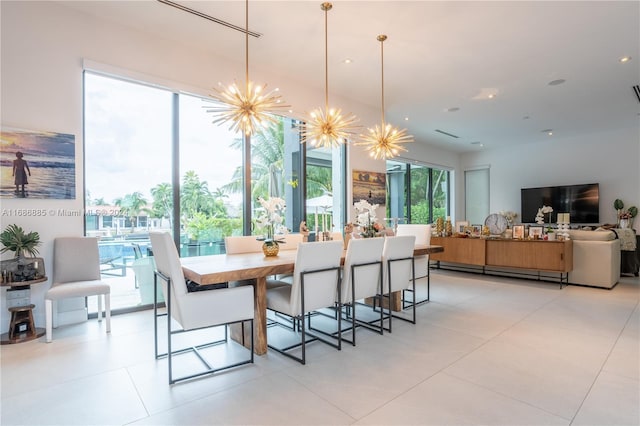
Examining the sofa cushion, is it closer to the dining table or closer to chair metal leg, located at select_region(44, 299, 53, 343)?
the dining table

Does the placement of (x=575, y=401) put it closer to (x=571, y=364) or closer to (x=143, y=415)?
(x=571, y=364)

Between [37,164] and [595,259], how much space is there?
24.0 feet

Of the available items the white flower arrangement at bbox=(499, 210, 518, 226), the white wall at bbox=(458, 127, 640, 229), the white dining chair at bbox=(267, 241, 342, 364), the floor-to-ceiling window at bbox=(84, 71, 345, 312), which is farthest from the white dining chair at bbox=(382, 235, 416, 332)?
the white wall at bbox=(458, 127, 640, 229)

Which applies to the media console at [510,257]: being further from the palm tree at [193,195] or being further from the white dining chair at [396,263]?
the palm tree at [193,195]

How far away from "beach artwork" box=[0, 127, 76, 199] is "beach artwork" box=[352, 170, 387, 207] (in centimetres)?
416

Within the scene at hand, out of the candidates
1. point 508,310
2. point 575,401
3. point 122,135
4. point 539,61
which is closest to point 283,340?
point 575,401

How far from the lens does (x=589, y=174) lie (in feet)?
27.3

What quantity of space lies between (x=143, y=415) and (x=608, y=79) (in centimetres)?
692

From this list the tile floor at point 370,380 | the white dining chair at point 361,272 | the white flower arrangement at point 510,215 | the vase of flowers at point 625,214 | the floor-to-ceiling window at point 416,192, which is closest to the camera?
the tile floor at point 370,380

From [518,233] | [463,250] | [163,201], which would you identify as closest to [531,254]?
[518,233]

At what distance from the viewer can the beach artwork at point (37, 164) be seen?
3.19 m

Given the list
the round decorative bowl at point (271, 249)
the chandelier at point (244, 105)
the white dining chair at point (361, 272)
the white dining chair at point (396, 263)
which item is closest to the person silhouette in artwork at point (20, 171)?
the chandelier at point (244, 105)

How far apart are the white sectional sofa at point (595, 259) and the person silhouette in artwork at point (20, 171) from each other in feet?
23.7

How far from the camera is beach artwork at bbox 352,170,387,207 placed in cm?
612
